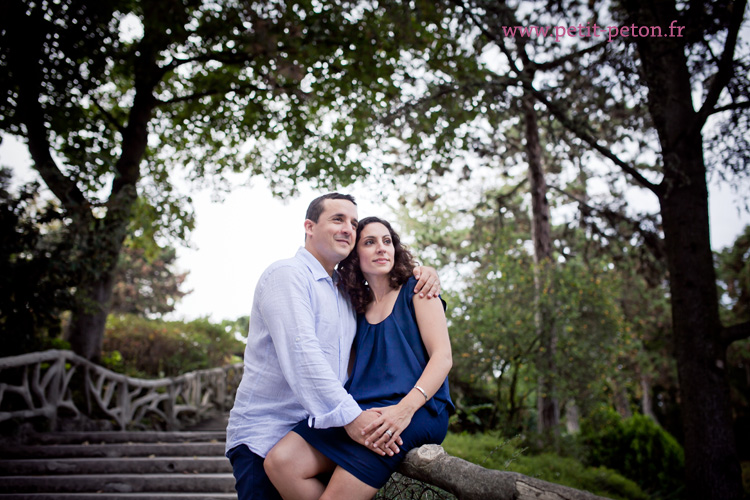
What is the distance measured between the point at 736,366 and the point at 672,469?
11731mm

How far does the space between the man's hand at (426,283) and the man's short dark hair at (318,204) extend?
53cm

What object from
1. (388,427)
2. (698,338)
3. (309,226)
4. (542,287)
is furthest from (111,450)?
(698,338)

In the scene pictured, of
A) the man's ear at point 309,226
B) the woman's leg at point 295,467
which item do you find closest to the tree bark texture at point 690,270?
the man's ear at point 309,226

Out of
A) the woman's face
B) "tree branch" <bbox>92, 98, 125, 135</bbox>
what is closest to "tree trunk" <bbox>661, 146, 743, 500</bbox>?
the woman's face

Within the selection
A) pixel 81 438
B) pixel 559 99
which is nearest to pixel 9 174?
pixel 81 438

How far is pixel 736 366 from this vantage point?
19.6 metres

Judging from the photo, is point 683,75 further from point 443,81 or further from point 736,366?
point 736,366

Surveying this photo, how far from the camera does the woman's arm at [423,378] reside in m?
2.05

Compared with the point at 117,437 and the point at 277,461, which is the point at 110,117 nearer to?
the point at 117,437

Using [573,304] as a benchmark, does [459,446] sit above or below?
below

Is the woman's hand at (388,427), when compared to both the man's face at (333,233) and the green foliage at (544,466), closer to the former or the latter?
the man's face at (333,233)

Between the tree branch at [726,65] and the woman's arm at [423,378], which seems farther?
the tree branch at [726,65]

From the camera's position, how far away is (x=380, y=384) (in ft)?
7.46

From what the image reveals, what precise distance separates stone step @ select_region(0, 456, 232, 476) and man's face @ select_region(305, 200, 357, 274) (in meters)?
3.91
